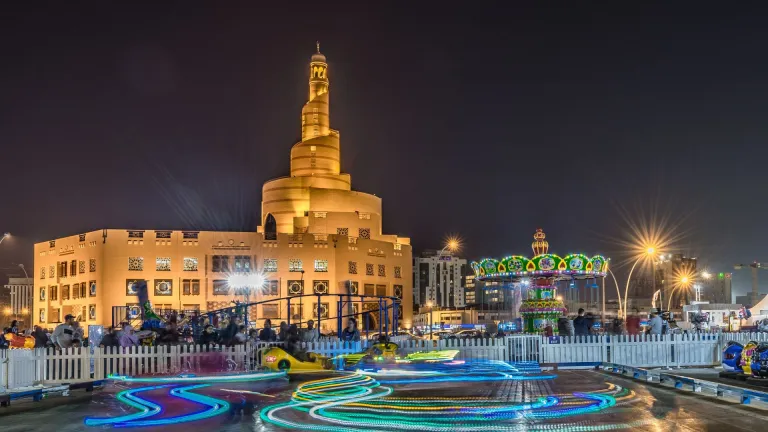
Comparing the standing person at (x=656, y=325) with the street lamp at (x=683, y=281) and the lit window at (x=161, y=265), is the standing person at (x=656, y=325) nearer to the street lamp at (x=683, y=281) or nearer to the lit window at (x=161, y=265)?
the lit window at (x=161, y=265)

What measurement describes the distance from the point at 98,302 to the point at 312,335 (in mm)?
52444

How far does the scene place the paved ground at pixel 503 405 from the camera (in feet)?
45.0

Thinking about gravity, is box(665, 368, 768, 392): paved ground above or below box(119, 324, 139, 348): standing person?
below

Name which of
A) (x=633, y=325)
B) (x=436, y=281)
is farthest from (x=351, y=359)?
(x=436, y=281)

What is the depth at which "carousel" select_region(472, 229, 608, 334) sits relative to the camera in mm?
38781

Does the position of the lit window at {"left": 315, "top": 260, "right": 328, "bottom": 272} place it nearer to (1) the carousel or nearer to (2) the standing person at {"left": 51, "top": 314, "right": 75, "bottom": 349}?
(1) the carousel

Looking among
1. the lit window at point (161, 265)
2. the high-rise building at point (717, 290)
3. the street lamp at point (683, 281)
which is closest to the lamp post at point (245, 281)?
the lit window at point (161, 265)

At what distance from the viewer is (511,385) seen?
67.7ft

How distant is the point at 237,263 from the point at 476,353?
52.9m

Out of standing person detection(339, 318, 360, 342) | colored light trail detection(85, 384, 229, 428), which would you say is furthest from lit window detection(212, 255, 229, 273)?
colored light trail detection(85, 384, 229, 428)

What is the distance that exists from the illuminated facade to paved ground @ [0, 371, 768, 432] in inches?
2098

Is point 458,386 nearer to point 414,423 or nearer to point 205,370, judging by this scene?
point 414,423

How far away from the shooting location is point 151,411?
52.1 feet

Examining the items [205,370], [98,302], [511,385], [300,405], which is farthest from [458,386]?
[98,302]
